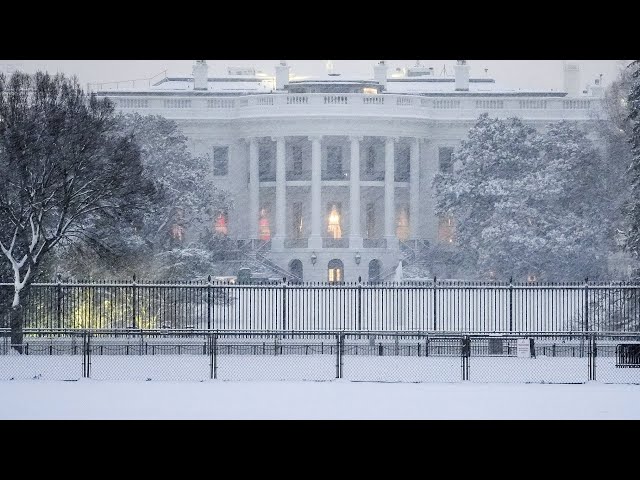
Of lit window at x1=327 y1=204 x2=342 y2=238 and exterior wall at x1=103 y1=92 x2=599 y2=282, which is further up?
exterior wall at x1=103 y1=92 x2=599 y2=282

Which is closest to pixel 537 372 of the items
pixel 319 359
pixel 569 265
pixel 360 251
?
pixel 319 359

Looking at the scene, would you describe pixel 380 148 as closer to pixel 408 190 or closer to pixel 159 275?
pixel 408 190

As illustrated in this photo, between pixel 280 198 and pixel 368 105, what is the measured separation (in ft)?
24.1

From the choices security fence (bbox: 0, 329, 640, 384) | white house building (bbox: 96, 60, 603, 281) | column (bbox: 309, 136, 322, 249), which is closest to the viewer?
security fence (bbox: 0, 329, 640, 384)

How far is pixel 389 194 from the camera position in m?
74.7

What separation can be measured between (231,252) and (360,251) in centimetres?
1088

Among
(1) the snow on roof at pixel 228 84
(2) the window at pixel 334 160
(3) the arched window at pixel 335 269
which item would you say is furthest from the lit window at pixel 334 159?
(3) the arched window at pixel 335 269

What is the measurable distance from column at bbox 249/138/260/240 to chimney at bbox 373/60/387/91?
9.61 meters

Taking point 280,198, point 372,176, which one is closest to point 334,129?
point 372,176

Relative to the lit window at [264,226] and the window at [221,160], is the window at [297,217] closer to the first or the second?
the lit window at [264,226]

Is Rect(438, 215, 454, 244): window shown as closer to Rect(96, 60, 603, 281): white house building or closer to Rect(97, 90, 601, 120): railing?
Rect(96, 60, 603, 281): white house building

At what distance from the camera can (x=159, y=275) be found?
137 ft

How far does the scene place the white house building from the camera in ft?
245

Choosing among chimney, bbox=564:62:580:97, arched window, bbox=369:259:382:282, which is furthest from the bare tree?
chimney, bbox=564:62:580:97
